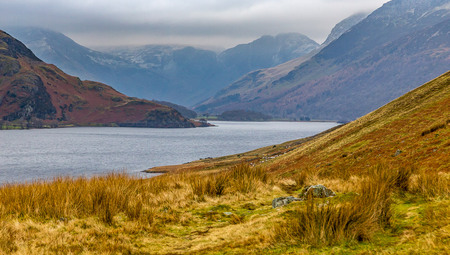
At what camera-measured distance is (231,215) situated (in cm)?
1062

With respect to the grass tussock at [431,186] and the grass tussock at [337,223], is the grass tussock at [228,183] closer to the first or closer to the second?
the grass tussock at [337,223]

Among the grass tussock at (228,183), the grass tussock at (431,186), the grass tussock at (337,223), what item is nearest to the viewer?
the grass tussock at (337,223)

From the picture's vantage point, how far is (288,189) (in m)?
14.8

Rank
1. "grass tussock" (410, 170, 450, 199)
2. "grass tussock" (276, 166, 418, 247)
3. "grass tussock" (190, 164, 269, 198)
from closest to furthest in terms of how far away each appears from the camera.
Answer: "grass tussock" (276, 166, 418, 247) < "grass tussock" (410, 170, 450, 199) < "grass tussock" (190, 164, 269, 198)

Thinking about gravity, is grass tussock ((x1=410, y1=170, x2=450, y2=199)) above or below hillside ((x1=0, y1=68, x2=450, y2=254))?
above

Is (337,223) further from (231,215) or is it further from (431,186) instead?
(431,186)

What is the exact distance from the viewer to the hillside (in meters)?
7.26

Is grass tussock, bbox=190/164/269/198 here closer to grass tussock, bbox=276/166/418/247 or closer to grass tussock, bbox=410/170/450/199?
grass tussock, bbox=276/166/418/247

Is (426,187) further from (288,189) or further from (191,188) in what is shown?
(191,188)

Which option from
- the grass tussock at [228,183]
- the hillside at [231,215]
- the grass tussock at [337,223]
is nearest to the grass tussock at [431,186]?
the hillside at [231,215]

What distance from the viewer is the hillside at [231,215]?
7262mm

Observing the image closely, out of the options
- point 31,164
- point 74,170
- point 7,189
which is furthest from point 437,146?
point 31,164

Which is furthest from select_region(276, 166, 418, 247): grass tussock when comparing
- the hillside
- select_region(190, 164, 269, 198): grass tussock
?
select_region(190, 164, 269, 198): grass tussock

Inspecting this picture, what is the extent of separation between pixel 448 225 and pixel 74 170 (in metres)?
86.4
